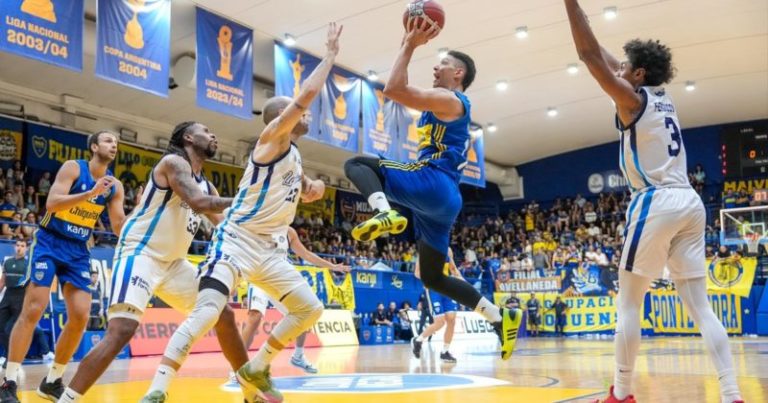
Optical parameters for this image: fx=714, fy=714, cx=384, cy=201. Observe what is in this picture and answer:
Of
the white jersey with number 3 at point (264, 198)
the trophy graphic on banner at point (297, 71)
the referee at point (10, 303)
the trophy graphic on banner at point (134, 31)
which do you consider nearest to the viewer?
the white jersey with number 3 at point (264, 198)

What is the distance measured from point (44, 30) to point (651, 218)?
33.2 ft

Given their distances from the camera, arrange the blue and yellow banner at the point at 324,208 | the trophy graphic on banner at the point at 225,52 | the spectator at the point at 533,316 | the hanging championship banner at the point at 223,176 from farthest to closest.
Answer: the blue and yellow banner at the point at 324,208 < the hanging championship banner at the point at 223,176 < the spectator at the point at 533,316 < the trophy graphic on banner at the point at 225,52

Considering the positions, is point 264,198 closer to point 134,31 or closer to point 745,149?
point 134,31

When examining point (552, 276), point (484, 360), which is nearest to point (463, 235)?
point (552, 276)

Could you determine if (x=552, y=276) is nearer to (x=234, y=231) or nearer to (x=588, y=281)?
(x=588, y=281)

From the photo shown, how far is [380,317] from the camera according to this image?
18.7m

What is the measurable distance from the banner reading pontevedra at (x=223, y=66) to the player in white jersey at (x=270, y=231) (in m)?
9.49

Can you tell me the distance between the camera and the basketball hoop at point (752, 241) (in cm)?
2017

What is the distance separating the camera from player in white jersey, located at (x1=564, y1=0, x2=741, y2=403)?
391 cm

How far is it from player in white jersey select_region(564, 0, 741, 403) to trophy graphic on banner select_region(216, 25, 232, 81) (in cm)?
1126

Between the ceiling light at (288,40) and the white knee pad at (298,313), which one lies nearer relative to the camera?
the white knee pad at (298,313)

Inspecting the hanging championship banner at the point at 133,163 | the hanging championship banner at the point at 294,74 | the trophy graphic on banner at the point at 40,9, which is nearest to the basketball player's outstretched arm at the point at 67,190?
the trophy graphic on banner at the point at 40,9

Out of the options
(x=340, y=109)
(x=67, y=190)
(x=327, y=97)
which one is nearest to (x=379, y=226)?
(x=67, y=190)

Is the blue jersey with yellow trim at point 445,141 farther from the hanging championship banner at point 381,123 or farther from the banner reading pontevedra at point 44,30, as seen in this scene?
the hanging championship banner at point 381,123
